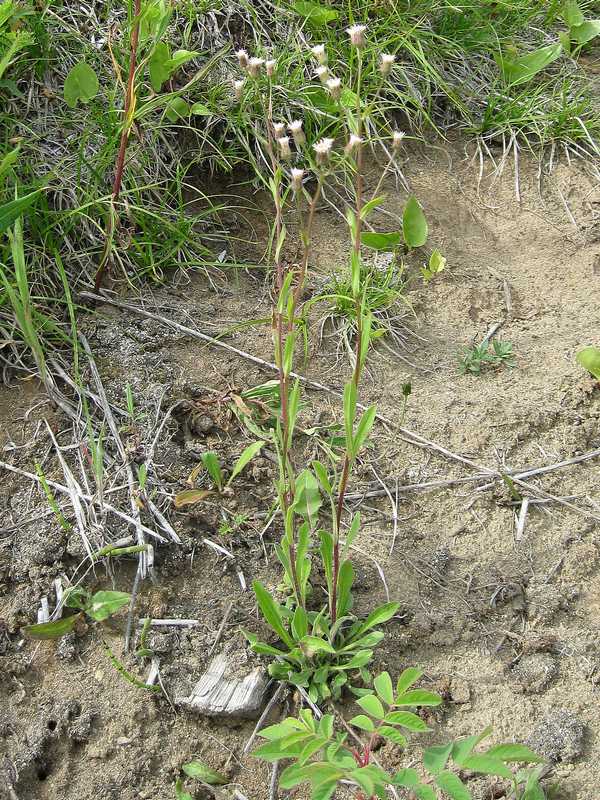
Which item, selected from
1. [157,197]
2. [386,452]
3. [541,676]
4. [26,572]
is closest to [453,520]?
[386,452]

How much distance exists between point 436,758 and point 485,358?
4.23ft

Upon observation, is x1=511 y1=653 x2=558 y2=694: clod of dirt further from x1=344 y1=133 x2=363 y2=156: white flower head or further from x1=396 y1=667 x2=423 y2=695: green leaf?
x1=344 y1=133 x2=363 y2=156: white flower head

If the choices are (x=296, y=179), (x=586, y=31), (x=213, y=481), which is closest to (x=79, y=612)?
(x=213, y=481)

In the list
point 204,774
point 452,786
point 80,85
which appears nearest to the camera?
point 452,786

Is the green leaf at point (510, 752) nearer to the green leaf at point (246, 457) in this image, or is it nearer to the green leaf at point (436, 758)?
the green leaf at point (436, 758)

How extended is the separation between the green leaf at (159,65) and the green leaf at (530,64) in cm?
142

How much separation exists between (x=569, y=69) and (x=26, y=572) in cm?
280

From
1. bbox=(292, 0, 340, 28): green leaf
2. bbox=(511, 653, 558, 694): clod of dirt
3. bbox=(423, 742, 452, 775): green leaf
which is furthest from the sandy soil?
bbox=(292, 0, 340, 28): green leaf

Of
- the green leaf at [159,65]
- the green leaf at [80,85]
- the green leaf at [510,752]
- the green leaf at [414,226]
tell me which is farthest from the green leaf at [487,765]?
the green leaf at [80,85]

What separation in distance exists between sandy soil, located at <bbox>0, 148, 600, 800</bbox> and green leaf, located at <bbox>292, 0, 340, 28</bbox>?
755 millimetres

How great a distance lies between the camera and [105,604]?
1788mm

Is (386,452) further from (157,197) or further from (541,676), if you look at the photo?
(157,197)

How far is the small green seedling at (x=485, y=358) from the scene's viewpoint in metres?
2.44

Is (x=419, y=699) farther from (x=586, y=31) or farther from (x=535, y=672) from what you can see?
(x=586, y=31)
